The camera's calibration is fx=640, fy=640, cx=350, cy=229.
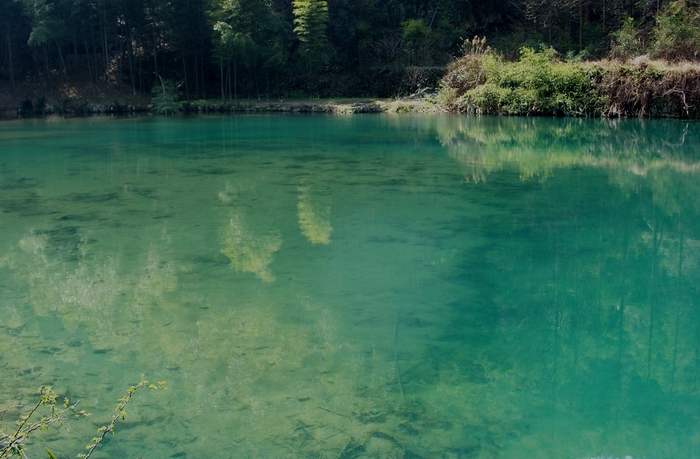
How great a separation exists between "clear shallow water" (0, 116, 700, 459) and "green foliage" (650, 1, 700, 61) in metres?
14.4

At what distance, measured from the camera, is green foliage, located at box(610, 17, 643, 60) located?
2641 centimetres

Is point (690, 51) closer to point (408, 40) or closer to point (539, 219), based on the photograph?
point (408, 40)

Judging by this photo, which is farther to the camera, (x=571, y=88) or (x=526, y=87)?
(x=526, y=87)

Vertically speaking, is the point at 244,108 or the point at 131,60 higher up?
the point at 131,60

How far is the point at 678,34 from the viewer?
76.8 ft

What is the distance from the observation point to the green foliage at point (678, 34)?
2284cm

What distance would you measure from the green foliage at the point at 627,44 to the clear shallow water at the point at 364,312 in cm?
1755

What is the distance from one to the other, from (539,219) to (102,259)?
4978mm

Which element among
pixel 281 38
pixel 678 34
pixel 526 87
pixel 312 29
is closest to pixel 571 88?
pixel 526 87

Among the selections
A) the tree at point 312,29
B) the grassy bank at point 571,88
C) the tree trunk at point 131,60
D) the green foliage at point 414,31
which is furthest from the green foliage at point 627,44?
the tree trunk at point 131,60

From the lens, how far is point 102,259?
6.41 metres

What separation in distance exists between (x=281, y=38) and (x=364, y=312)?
3261 cm

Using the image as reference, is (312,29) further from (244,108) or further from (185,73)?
(185,73)

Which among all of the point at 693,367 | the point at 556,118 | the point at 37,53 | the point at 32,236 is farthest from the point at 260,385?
the point at 37,53
